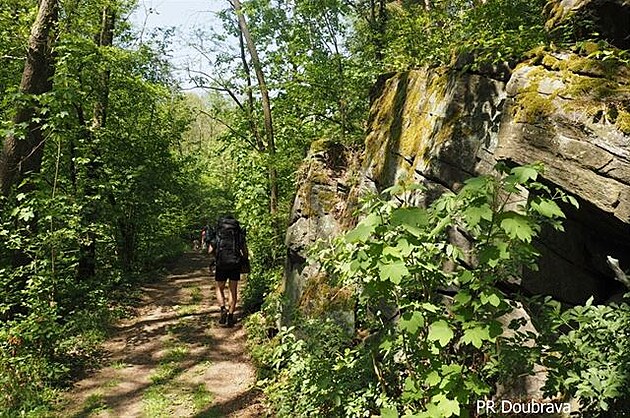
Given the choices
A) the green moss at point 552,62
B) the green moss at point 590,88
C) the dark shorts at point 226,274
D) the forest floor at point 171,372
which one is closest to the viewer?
the green moss at point 590,88

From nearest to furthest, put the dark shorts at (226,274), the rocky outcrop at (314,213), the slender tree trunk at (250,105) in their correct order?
the rocky outcrop at (314,213), the dark shorts at (226,274), the slender tree trunk at (250,105)

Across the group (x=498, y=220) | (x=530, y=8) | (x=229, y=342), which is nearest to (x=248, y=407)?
(x=229, y=342)

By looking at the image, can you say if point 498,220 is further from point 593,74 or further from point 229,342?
point 229,342

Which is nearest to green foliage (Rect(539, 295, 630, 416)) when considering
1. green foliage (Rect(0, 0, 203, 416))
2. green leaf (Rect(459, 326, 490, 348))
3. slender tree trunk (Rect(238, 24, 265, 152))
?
green leaf (Rect(459, 326, 490, 348))

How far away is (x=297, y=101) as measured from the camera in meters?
9.88

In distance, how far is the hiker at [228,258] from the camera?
319 inches

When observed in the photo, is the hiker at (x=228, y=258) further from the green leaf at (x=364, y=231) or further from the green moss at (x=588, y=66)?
the green moss at (x=588, y=66)

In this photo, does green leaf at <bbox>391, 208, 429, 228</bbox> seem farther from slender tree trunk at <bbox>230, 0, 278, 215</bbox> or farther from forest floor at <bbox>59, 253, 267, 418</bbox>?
slender tree trunk at <bbox>230, 0, 278, 215</bbox>

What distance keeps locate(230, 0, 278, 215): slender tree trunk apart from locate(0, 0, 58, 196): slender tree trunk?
4261mm

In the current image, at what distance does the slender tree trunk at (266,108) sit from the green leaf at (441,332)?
7146mm

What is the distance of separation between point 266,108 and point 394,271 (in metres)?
8.67

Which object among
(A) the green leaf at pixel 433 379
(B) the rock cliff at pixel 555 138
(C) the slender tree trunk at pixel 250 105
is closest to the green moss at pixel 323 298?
(B) the rock cliff at pixel 555 138

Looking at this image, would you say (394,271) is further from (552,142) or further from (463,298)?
(552,142)

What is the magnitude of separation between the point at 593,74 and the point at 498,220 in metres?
2.27
